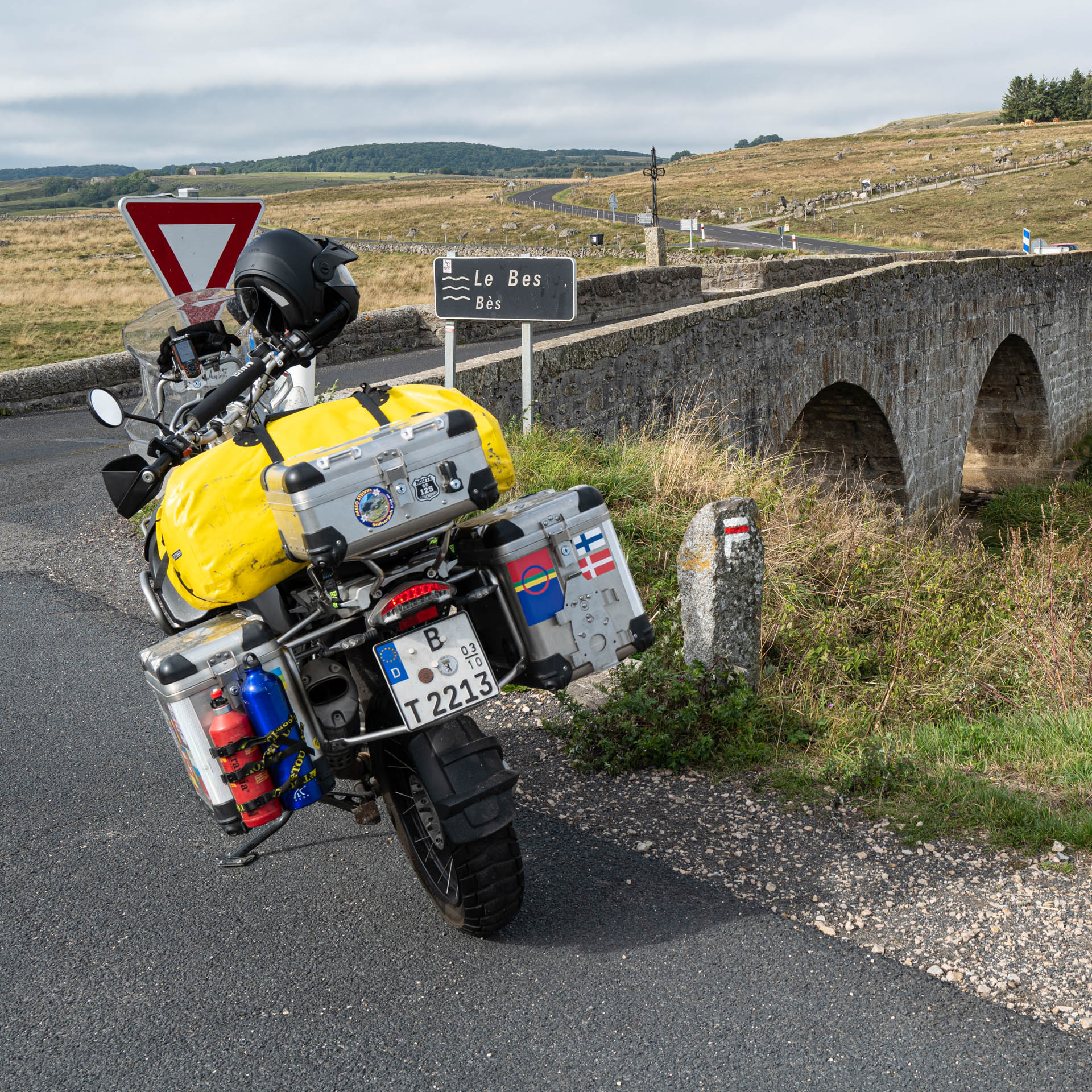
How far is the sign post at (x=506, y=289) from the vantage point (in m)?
6.58

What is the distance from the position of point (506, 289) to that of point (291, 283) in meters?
4.12

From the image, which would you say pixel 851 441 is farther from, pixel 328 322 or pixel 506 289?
pixel 328 322

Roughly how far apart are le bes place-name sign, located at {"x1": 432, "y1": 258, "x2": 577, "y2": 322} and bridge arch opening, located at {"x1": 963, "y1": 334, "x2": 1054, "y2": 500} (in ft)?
52.9

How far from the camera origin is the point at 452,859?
8.91ft

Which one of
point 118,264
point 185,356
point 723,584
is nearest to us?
point 185,356

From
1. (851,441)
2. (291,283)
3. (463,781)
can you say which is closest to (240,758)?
(463,781)

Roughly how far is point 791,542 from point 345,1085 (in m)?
4.34

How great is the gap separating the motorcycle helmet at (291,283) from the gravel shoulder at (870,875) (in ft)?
5.80

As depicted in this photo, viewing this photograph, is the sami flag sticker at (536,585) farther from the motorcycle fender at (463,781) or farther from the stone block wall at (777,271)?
the stone block wall at (777,271)

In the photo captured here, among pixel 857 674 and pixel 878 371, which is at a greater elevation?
pixel 857 674

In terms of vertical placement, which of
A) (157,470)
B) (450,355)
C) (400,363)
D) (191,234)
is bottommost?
(400,363)

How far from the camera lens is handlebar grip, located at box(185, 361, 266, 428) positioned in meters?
2.78

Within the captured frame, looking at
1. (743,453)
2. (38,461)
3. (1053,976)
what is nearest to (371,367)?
(38,461)

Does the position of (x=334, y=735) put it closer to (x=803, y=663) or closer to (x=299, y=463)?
(x=299, y=463)
